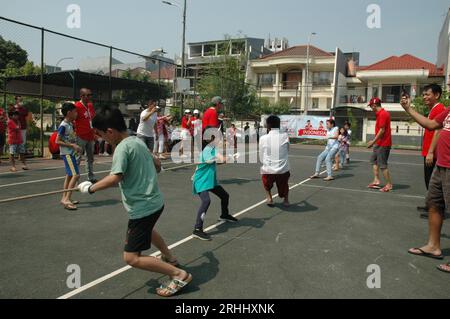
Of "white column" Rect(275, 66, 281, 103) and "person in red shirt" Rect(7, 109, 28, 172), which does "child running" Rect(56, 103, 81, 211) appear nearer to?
"person in red shirt" Rect(7, 109, 28, 172)

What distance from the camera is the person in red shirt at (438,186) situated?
13.2ft

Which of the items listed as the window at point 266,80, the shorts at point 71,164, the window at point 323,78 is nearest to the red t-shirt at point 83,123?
the shorts at point 71,164

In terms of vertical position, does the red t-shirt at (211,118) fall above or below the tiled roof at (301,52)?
below

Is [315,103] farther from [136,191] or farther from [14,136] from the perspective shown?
[136,191]

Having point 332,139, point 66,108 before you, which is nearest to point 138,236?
point 66,108

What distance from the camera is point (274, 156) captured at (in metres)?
6.40

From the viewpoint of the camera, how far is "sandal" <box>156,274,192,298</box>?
3.19 m

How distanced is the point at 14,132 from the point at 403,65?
3810 cm

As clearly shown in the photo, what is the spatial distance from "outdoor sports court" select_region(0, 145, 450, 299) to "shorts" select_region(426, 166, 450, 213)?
2.27 feet

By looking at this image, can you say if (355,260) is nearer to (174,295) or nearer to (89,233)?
(174,295)

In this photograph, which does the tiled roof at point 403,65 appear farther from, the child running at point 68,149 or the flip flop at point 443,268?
the flip flop at point 443,268

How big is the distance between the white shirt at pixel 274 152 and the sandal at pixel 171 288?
3503mm
